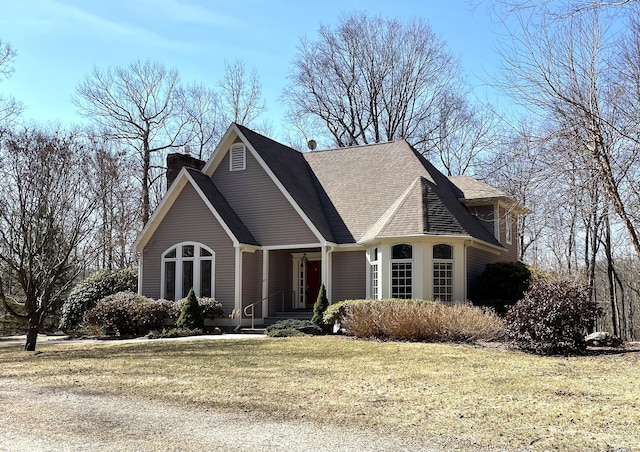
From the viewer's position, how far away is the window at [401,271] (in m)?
20.0

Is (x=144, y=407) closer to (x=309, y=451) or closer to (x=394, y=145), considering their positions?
(x=309, y=451)

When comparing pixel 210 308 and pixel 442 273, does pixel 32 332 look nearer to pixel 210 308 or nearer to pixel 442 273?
pixel 210 308

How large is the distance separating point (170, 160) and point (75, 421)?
62.4ft

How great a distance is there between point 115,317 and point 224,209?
5.19 m

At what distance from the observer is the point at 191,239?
73.7 feet

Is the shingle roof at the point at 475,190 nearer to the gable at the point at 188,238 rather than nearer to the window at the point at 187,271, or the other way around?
the gable at the point at 188,238

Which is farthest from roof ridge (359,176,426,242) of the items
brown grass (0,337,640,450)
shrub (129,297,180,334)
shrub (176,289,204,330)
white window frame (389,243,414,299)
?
shrub (129,297,180,334)

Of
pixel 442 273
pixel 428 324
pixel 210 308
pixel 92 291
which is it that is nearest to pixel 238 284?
pixel 210 308

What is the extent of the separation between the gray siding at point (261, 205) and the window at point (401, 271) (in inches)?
115

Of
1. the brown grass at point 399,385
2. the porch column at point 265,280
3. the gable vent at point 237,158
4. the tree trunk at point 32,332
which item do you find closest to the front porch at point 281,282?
the porch column at point 265,280

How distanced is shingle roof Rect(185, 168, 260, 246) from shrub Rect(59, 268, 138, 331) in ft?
17.5

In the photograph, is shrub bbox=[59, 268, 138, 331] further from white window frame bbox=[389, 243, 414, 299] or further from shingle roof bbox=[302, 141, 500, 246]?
white window frame bbox=[389, 243, 414, 299]

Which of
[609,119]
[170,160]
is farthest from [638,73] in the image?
[170,160]

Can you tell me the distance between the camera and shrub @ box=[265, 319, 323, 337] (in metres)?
18.6
